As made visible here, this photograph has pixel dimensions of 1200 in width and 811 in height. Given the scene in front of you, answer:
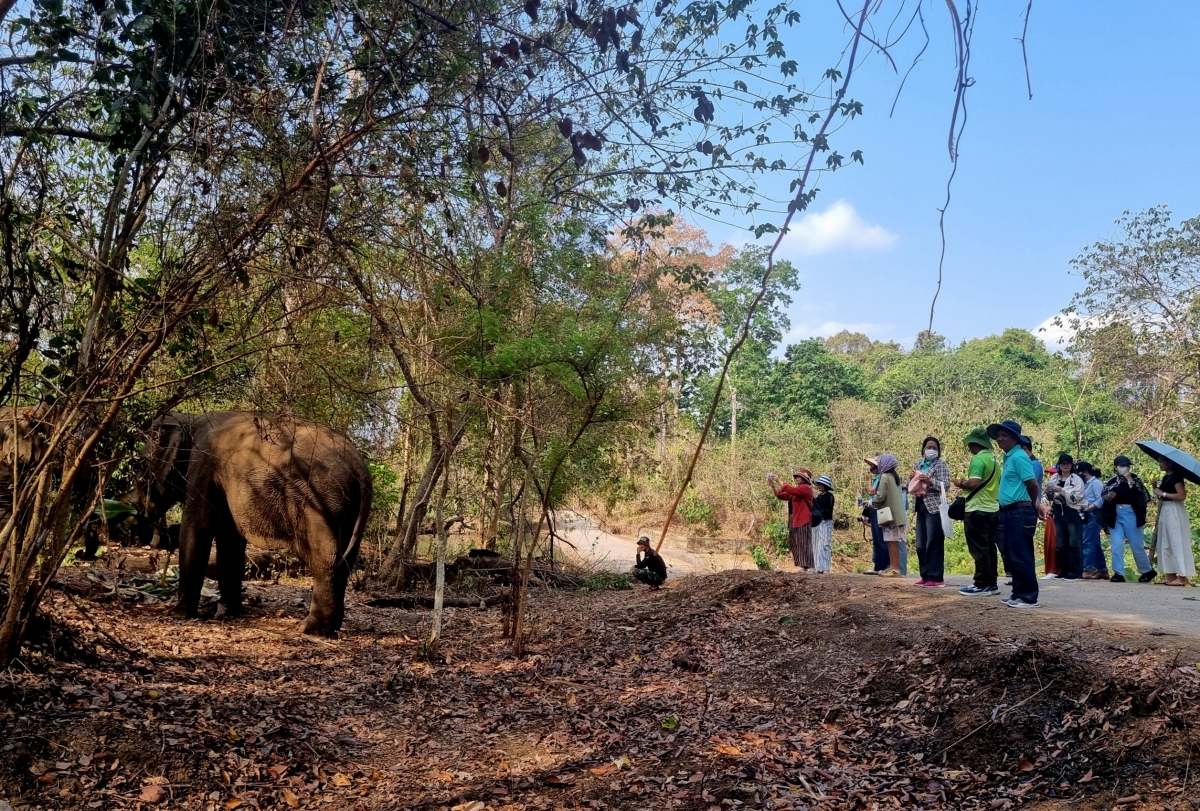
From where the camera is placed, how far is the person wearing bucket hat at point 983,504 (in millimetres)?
8344

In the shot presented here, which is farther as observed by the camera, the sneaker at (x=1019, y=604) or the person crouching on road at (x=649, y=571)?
the person crouching on road at (x=649, y=571)

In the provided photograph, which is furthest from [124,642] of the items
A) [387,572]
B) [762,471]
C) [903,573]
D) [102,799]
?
[762,471]

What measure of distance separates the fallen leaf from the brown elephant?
403 centimetres

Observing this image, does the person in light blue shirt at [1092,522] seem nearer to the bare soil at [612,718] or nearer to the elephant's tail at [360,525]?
the bare soil at [612,718]

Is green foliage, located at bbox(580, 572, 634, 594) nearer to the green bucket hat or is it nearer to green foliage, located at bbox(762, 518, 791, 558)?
the green bucket hat

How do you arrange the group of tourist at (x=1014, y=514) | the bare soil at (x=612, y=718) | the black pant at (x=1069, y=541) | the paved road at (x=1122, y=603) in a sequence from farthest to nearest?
1. the black pant at (x=1069, y=541)
2. the group of tourist at (x=1014, y=514)
3. the paved road at (x=1122, y=603)
4. the bare soil at (x=612, y=718)

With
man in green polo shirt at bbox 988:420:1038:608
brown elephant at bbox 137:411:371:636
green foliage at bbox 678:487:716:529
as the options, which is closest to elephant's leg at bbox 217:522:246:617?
brown elephant at bbox 137:411:371:636

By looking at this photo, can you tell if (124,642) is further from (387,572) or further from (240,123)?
(387,572)

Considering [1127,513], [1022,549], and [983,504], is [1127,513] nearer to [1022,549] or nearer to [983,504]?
[983,504]

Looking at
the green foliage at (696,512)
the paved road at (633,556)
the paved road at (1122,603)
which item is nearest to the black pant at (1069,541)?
the paved road at (1122,603)

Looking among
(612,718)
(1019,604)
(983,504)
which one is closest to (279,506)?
(612,718)

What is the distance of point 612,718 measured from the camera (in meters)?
6.34

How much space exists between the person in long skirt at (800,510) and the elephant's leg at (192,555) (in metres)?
7.39

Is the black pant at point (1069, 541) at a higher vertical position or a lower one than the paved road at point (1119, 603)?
higher
